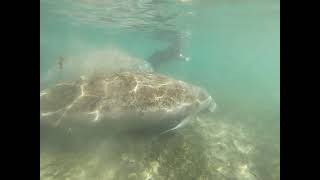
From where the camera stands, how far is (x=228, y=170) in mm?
8891

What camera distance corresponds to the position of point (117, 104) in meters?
8.01

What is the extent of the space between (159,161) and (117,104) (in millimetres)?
2124

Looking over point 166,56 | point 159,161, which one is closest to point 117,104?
point 159,161

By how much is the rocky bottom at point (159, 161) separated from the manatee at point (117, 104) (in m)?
0.72

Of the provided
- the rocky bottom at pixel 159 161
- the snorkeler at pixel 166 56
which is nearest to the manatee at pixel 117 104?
the rocky bottom at pixel 159 161

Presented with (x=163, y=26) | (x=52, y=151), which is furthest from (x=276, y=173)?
(x=163, y=26)

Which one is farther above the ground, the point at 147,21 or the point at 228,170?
the point at 147,21

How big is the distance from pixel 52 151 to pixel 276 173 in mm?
7192

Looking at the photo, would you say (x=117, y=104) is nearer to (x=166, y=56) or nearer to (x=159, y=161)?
(x=159, y=161)

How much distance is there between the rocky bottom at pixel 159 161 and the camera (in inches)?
297

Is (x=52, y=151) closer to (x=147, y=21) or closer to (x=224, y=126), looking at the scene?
(x=224, y=126)

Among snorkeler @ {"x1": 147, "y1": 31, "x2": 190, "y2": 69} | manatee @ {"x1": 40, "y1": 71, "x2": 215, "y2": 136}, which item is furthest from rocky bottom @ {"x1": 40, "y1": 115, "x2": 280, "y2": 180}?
snorkeler @ {"x1": 147, "y1": 31, "x2": 190, "y2": 69}

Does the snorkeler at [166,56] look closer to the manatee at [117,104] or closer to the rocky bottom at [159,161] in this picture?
the rocky bottom at [159,161]
